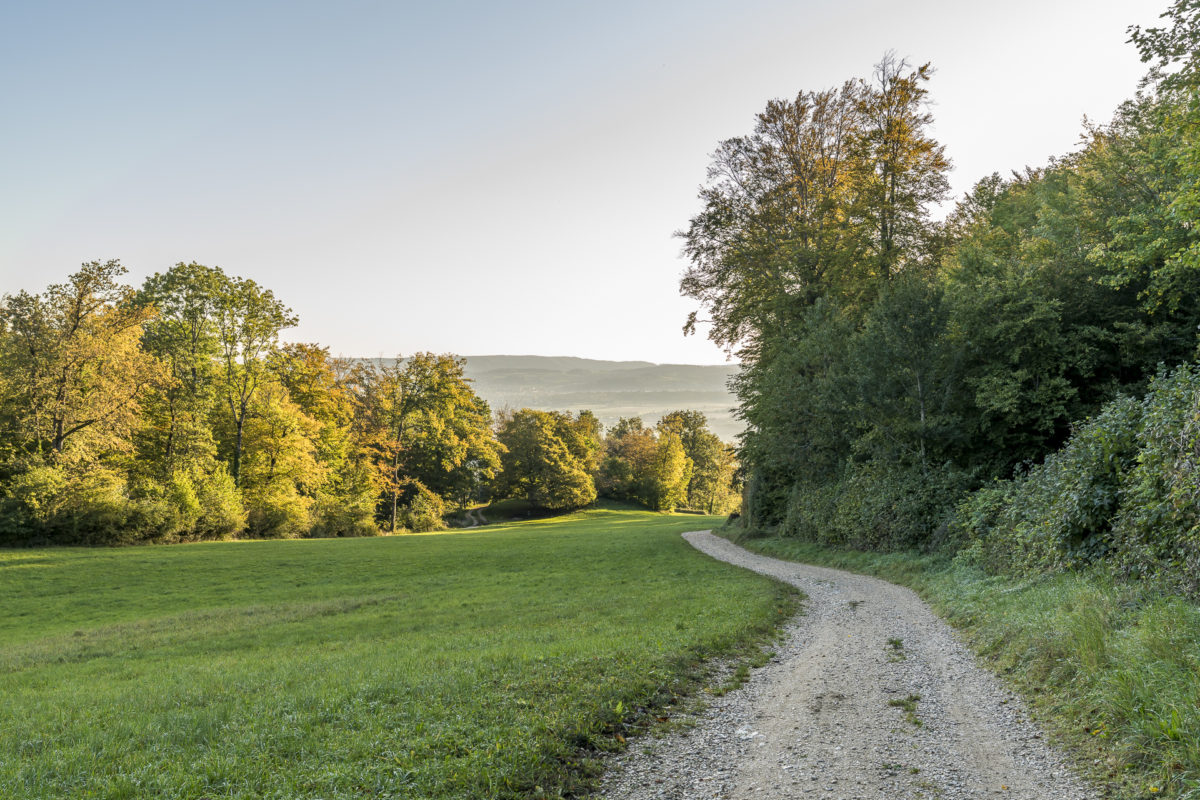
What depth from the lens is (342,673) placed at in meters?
9.23

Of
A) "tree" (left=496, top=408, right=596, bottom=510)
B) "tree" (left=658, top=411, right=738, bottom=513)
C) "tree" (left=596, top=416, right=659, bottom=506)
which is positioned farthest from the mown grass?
"tree" (left=658, top=411, right=738, bottom=513)

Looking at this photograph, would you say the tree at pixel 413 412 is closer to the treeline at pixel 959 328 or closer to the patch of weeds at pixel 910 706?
the treeline at pixel 959 328

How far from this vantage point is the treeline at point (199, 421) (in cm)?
3044

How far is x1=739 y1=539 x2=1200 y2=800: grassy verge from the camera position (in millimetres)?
5082

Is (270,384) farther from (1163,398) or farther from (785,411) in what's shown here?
(1163,398)

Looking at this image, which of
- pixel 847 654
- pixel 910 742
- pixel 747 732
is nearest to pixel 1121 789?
pixel 910 742

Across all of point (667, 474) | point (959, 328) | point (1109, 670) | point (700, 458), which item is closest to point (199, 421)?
point (959, 328)

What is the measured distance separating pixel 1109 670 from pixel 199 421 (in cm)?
4383

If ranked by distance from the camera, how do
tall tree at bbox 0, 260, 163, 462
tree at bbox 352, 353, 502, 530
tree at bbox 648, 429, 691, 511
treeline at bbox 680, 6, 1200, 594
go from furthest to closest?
tree at bbox 648, 429, 691, 511, tree at bbox 352, 353, 502, 530, tall tree at bbox 0, 260, 163, 462, treeline at bbox 680, 6, 1200, 594

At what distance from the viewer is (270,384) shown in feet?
137

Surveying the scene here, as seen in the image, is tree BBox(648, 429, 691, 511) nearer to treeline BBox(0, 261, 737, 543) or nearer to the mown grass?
treeline BBox(0, 261, 737, 543)

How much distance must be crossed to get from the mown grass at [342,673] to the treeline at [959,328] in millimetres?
6461

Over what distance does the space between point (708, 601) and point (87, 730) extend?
11674 millimetres

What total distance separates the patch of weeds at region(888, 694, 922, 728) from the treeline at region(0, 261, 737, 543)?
1428 inches
